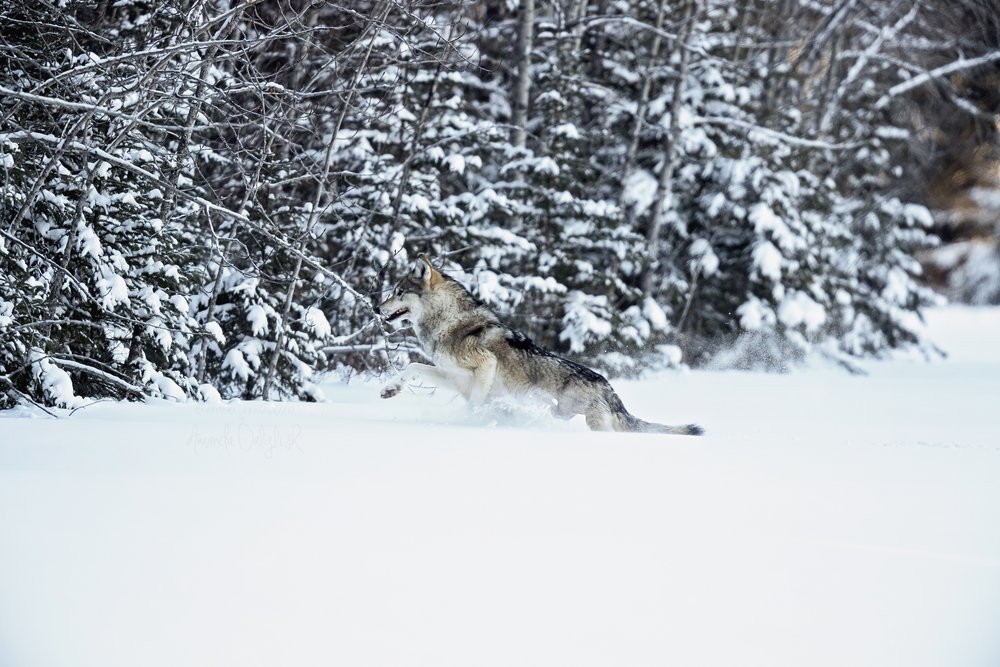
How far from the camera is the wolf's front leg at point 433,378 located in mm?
7867

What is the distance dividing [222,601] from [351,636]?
0.52 metres

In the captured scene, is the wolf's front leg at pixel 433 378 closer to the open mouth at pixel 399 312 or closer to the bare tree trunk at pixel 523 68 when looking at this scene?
the open mouth at pixel 399 312

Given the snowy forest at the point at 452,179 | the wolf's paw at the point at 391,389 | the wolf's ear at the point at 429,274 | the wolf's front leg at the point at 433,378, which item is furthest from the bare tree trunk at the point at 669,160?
the wolf's paw at the point at 391,389

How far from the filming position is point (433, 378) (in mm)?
7945

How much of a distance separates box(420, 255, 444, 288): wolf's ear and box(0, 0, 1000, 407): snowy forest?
2.61ft

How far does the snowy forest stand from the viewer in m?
7.30

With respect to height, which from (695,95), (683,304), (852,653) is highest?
(695,95)

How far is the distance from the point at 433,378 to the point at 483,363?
499mm

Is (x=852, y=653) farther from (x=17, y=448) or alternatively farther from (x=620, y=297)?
(x=620, y=297)

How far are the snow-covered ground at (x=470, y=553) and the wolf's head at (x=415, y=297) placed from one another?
2.49 metres

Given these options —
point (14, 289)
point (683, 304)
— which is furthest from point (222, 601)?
point (683, 304)

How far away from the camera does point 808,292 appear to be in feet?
60.1

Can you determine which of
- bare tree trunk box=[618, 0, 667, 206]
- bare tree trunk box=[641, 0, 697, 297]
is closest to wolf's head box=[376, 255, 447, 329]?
bare tree trunk box=[641, 0, 697, 297]

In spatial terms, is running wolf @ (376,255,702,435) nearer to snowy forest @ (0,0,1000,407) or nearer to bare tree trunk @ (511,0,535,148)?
snowy forest @ (0,0,1000,407)
